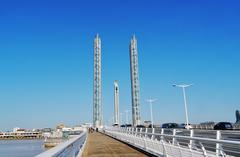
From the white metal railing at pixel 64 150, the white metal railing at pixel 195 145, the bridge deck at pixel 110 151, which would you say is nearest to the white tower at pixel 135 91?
the bridge deck at pixel 110 151

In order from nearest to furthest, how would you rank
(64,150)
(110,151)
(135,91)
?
(64,150), (110,151), (135,91)

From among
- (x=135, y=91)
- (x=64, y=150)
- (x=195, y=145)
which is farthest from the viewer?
(x=135, y=91)

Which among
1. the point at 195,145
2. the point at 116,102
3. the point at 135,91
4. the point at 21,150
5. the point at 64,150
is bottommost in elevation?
the point at 64,150

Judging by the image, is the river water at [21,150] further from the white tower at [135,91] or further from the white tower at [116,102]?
the white tower at [116,102]

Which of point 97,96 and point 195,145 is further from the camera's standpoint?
point 97,96

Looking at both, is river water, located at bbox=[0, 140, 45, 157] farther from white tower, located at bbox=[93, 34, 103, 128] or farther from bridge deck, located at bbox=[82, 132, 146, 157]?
bridge deck, located at bbox=[82, 132, 146, 157]

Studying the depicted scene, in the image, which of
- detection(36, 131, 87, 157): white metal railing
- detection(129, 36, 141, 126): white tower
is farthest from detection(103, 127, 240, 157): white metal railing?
detection(129, 36, 141, 126): white tower

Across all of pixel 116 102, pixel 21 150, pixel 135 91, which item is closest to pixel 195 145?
pixel 135 91

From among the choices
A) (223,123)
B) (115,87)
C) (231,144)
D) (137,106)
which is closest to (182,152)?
(231,144)

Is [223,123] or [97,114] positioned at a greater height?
[97,114]

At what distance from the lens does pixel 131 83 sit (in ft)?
340

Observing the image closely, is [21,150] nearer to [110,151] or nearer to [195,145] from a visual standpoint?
[110,151]

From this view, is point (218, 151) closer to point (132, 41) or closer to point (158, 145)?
point (158, 145)

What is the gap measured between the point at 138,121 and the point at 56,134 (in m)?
40.2
